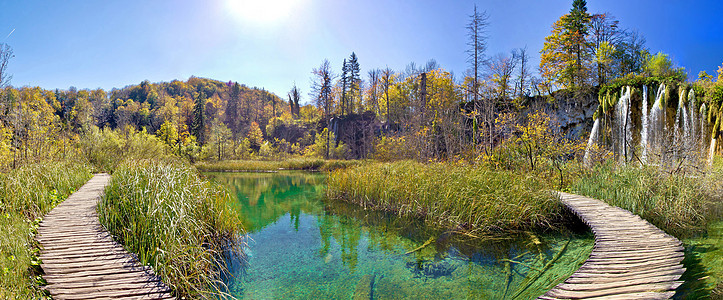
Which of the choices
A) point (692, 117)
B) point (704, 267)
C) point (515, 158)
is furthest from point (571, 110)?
point (704, 267)

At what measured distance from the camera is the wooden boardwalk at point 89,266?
2549mm

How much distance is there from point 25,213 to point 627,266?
25.4 ft

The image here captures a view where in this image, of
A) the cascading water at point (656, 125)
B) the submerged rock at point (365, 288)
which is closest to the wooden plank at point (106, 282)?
the submerged rock at point (365, 288)

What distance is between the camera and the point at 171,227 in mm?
3551

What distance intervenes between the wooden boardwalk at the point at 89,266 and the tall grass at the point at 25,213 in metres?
0.11

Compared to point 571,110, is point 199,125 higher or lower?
higher

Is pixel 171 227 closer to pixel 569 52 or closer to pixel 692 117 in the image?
pixel 692 117

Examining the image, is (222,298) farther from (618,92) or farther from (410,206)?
(618,92)

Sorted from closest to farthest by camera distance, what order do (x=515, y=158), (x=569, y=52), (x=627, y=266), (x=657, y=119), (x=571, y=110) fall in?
(x=627, y=266) → (x=515, y=158) → (x=657, y=119) → (x=571, y=110) → (x=569, y=52)

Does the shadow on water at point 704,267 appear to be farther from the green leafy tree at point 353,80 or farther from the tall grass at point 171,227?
the green leafy tree at point 353,80

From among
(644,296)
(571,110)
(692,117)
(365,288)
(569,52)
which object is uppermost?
(569,52)

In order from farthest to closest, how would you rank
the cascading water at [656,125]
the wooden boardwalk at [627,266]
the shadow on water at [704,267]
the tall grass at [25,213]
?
the cascading water at [656,125] → the shadow on water at [704,267] → the wooden boardwalk at [627,266] → the tall grass at [25,213]

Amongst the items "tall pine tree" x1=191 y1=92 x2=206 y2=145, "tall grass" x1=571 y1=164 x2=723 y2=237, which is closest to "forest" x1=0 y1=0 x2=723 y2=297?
"tall grass" x1=571 y1=164 x2=723 y2=237

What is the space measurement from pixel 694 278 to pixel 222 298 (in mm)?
5530
